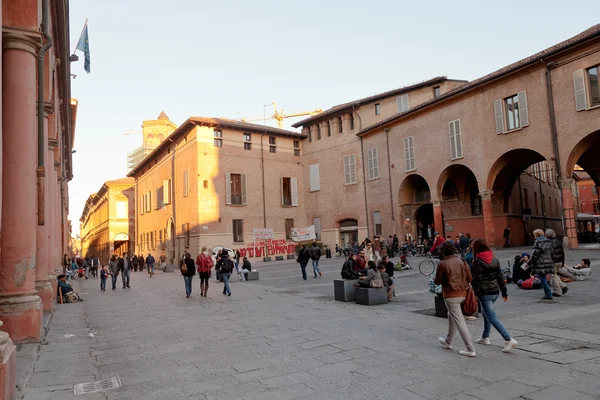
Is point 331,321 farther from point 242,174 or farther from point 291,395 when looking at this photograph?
point 242,174

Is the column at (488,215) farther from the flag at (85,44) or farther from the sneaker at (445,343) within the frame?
the sneaker at (445,343)

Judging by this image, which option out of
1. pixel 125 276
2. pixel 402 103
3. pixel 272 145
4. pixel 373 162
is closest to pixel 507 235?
pixel 373 162

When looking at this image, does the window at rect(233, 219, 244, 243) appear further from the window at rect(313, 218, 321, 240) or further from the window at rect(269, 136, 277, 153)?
the window at rect(269, 136, 277, 153)

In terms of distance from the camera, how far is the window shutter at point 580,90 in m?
20.2

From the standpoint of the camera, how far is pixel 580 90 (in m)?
20.4

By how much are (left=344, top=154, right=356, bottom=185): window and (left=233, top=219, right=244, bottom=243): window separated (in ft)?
29.0

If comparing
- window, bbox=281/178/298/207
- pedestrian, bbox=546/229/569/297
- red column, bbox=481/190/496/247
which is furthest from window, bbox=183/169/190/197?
pedestrian, bbox=546/229/569/297

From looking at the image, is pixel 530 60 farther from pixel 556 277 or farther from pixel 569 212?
pixel 556 277

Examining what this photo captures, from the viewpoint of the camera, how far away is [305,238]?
34156 millimetres

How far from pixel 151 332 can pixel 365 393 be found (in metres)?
5.08

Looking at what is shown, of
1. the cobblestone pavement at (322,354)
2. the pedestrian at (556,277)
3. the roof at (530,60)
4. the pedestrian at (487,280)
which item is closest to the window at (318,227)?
the roof at (530,60)

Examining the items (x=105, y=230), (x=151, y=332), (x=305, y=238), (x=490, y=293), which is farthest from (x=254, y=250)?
(x=105, y=230)

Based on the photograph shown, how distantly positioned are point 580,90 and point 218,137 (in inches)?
919

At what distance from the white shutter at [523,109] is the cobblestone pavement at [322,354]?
14.9 m
